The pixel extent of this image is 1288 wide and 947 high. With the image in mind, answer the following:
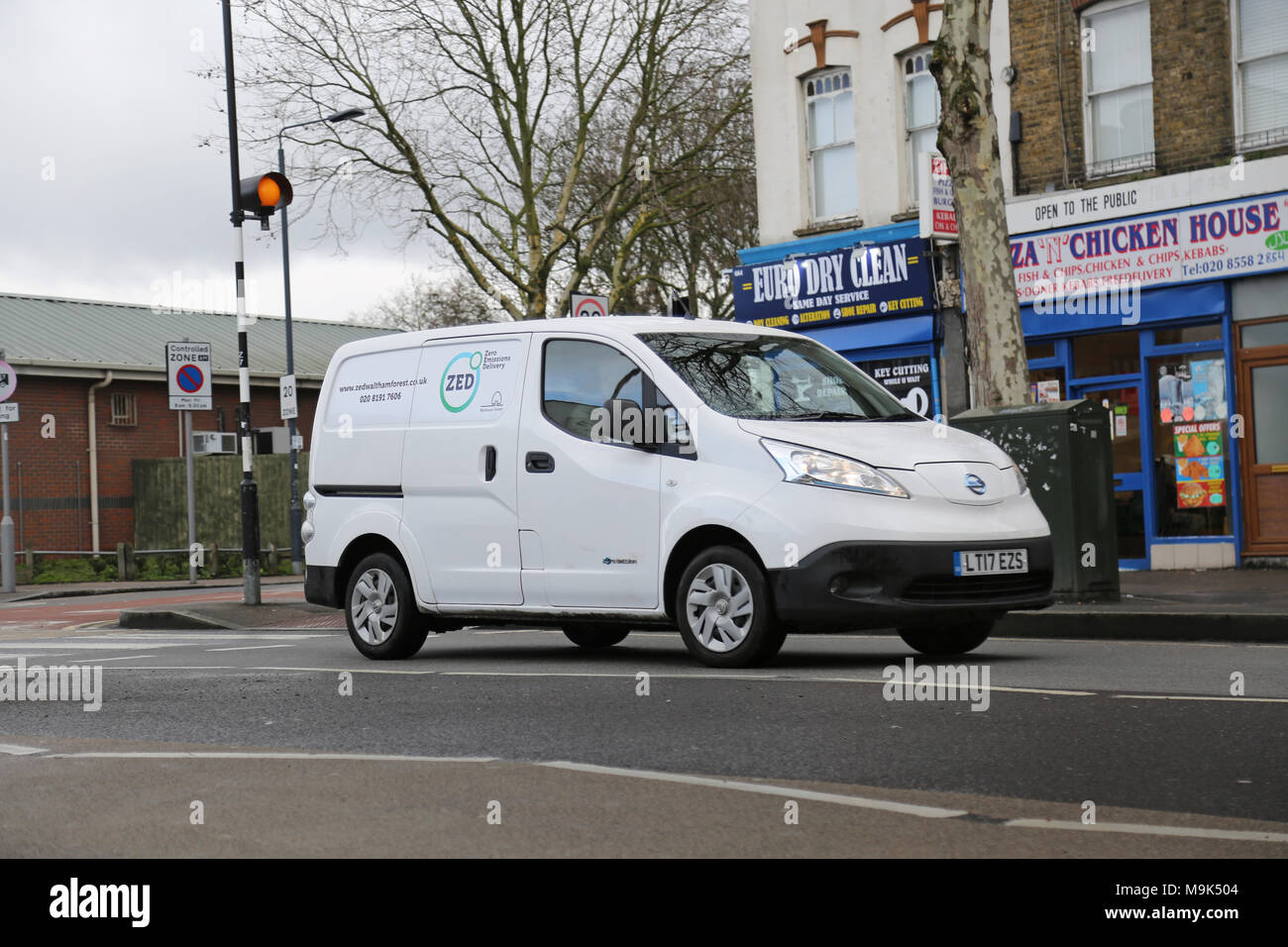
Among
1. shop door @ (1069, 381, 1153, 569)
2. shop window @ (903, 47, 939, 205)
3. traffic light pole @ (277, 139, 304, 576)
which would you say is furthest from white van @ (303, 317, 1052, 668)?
traffic light pole @ (277, 139, 304, 576)

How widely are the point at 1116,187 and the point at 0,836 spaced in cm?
1640

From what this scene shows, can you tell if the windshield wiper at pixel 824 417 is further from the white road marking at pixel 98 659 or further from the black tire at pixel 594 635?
the white road marking at pixel 98 659

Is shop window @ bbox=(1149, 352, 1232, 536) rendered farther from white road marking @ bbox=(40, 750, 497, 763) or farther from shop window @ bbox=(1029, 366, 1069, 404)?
white road marking @ bbox=(40, 750, 497, 763)

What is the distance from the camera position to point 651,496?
31.8 feet

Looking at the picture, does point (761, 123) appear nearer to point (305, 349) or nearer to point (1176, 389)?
point (1176, 389)

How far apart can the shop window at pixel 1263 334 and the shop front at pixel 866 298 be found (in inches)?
170

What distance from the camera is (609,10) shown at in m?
29.9

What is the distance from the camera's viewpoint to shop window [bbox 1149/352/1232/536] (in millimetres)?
18641

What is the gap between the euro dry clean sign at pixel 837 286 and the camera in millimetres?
21656

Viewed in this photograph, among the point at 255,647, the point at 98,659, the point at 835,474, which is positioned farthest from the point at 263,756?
the point at 255,647

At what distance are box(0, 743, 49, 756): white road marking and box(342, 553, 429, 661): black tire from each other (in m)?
3.87

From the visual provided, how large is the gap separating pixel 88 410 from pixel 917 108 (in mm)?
20781

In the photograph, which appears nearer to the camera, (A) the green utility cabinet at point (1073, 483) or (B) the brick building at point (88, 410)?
(A) the green utility cabinet at point (1073, 483)

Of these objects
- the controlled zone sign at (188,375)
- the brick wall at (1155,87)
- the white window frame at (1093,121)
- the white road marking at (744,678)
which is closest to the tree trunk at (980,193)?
the brick wall at (1155,87)
